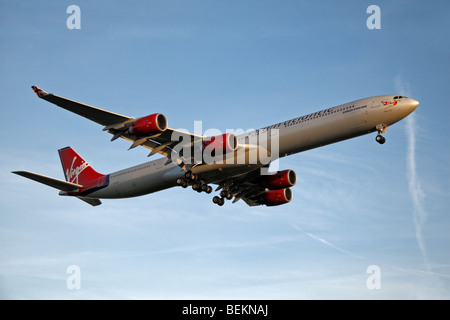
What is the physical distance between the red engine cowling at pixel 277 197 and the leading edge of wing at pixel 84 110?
17.5 m

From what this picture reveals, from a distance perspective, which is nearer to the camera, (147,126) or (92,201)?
(147,126)

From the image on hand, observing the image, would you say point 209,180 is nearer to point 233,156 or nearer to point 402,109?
point 233,156

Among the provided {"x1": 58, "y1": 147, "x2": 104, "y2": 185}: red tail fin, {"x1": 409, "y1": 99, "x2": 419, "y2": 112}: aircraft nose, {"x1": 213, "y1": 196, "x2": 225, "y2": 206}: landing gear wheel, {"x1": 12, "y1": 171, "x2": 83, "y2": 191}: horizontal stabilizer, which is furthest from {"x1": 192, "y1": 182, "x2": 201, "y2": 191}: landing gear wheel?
{"x1": 409, "y1": 99, "x2": 419, "y2": 112}: aircraft nose

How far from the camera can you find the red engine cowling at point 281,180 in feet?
162

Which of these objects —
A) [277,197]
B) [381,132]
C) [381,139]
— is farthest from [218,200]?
[381,132]

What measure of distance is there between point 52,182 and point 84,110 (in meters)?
12.2

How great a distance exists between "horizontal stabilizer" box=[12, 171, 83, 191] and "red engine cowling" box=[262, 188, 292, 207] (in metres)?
17.3

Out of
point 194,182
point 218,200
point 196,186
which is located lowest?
point 218,200

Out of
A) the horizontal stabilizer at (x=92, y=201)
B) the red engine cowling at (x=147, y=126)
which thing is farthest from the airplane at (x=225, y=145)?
the horizontal stabilizer at (x=92, y=201)

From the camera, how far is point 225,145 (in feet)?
138

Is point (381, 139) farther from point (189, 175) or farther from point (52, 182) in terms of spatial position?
point (52, 182)

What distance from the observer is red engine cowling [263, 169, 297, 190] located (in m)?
49.4

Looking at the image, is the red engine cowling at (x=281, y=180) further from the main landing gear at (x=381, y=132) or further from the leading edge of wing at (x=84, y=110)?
the leading edge of wing at (x=84, y=110)
